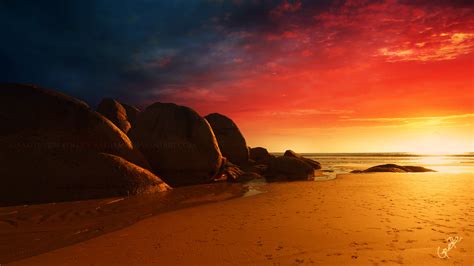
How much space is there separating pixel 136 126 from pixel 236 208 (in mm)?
11741

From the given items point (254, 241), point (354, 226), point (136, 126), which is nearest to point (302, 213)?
point (354, 226)

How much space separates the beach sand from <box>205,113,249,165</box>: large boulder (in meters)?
19.4

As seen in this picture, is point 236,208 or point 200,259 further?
point 236,208

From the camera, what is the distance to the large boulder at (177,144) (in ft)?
54.5

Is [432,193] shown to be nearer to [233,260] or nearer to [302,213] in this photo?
[302,213]

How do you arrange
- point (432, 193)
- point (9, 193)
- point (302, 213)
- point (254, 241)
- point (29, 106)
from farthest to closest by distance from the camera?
point (29, 106)
point (432, 193)
point (9, 193)
point (302, 213)
point (254, 241)

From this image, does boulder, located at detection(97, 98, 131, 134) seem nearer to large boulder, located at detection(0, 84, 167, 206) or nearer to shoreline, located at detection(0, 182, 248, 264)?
→ large boulder, located at detection(0, 84, 167, 206)

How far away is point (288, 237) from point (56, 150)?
9.80 m

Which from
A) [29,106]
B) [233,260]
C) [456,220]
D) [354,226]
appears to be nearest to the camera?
[233,260]

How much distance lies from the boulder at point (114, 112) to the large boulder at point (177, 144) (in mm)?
11354

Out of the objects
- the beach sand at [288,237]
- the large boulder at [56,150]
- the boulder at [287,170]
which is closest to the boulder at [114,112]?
the boulder at [287,170]

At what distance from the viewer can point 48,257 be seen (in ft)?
15.7

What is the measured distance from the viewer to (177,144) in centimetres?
1691

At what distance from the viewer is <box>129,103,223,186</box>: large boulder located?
54.5 ft
